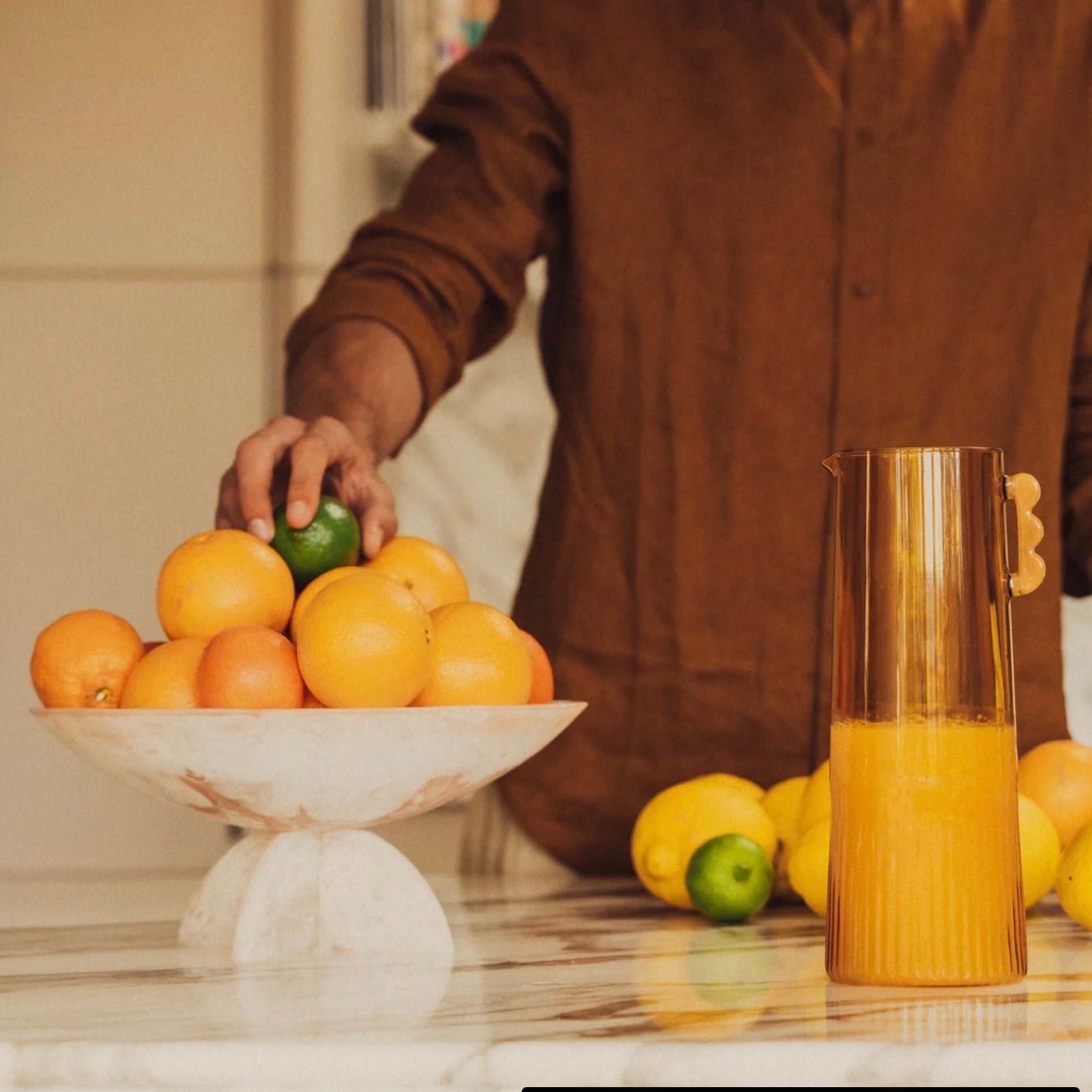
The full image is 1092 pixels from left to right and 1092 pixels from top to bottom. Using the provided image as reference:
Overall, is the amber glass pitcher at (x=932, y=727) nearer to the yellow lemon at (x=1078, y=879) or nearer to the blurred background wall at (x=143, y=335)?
the yellow lemon at (x=1078, y=879)

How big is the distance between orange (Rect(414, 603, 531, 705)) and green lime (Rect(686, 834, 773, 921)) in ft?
0.63

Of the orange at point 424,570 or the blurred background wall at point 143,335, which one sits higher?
the blurred background wall at point 143,335

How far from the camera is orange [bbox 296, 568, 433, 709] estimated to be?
0.85 meters

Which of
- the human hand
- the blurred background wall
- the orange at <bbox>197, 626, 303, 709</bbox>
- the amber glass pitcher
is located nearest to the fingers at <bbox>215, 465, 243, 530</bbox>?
the human hand

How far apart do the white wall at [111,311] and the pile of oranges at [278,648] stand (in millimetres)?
A: 1641

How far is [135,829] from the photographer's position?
263cm

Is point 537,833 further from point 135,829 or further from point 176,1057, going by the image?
point 135,829

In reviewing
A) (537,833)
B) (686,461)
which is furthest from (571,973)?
(686,461)

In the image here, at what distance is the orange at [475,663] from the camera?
0.91m

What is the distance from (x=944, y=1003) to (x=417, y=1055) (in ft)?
0.85

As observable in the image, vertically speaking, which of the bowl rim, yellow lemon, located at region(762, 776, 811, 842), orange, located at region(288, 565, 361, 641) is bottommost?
yellow lemon, located at region(762, 776, 811, 842)

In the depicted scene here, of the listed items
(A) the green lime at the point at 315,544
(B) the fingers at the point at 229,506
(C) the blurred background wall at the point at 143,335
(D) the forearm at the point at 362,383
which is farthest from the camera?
(C) the blurred background wall at the point at 143,335

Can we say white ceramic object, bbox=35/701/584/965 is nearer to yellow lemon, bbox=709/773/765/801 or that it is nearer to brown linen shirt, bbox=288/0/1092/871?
yellow lemon, bbox=709/773/765/801

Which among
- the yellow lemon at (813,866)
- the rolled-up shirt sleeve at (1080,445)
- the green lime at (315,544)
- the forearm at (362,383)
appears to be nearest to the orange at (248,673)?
the green lime at (315,544)
